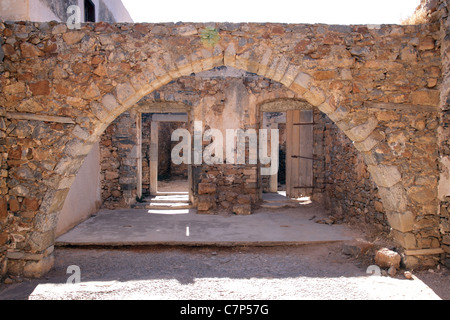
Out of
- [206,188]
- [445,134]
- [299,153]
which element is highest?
[445,134]

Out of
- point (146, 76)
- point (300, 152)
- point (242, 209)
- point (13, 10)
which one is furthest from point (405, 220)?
point (13, 10)

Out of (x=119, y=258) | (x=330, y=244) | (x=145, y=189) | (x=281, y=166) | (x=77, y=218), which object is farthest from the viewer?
(x=281, y=166)

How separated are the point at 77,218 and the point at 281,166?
338 inches

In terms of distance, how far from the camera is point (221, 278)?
152 inches

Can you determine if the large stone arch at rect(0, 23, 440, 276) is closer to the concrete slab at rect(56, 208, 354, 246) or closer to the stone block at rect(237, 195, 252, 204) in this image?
the concrete slab at rect(56, 208, 354, 246)

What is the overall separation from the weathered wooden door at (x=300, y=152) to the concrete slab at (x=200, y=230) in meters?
0.97

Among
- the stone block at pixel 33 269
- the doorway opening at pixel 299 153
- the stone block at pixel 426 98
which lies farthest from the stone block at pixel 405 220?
the stone block at pixel 33 269

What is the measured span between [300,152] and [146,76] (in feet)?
16.8

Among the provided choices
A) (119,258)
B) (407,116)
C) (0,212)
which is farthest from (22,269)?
(407,116)

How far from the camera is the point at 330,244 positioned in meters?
5.04

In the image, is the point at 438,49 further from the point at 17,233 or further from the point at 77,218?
the point at 77,218

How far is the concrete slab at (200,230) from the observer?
5051mm

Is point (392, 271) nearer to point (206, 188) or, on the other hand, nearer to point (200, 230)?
→ point (200, 230)

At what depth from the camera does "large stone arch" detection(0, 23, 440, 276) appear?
3.80m
